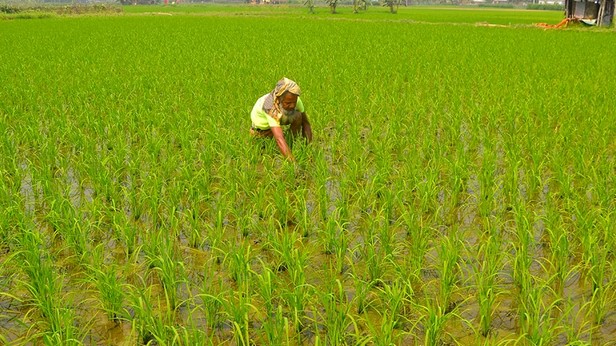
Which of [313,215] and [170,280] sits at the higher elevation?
[170,280]

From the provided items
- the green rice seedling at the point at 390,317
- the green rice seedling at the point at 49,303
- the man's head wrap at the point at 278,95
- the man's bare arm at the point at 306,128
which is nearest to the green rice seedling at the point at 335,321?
the green rice seedling at the point at 390,317

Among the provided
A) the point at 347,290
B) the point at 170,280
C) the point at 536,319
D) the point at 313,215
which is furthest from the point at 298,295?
the point at 313,215

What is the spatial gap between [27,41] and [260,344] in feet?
53.2

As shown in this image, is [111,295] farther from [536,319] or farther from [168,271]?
[536,319]

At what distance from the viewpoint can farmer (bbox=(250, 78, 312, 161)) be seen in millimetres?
4227

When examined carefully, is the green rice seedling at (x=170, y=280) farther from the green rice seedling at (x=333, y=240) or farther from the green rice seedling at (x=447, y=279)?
the green rice seedling at (x=447, y=279)

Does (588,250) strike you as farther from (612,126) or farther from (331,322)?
(612,126)

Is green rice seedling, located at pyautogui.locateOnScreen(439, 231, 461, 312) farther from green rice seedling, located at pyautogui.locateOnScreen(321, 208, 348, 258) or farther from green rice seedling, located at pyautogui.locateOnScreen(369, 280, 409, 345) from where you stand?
Answer: green rice seedling, located at pyautogui.locateOnScreen(321, 208, 348, 258)

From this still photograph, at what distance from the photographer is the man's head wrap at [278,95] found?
4.23 m

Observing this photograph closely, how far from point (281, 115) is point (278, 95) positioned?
18 cm

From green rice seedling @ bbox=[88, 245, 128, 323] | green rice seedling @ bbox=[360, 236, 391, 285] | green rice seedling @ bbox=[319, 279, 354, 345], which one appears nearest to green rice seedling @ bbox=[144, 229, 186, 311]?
green rice seedling @ bbox=[88, 245, 128, 323]

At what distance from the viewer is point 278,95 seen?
14.1ft

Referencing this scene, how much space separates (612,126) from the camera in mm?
5043

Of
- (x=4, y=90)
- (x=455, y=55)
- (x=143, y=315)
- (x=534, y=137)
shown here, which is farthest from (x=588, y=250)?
(x=455, y=55)
